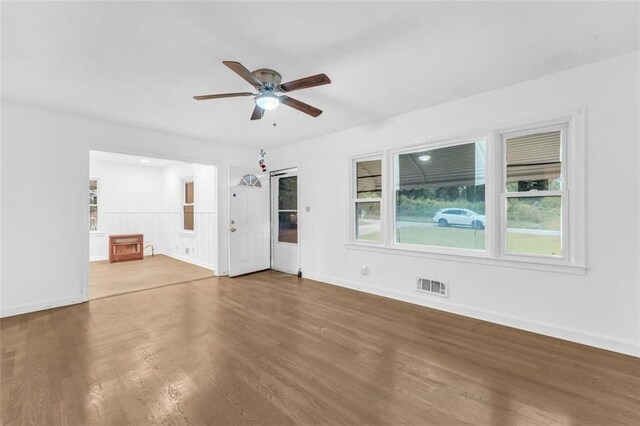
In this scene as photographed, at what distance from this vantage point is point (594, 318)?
2.58 metres

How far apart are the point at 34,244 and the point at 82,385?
2.54 m

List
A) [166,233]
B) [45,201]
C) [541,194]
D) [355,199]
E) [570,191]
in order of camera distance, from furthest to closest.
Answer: [166,233], [355,199], [45,201], [541,194], [570,191]

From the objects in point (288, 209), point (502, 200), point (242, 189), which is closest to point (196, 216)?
point (242, 189)

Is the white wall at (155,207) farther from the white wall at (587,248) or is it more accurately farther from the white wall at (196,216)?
the white wall at (587,248)

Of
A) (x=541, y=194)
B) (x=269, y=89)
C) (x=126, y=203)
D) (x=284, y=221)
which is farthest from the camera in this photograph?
(x=126, y=203)

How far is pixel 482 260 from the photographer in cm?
320

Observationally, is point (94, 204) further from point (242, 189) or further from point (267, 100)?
point (267, 100)

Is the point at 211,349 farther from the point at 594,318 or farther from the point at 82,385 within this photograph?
the point at 594,318

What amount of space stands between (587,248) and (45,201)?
6.15 meters

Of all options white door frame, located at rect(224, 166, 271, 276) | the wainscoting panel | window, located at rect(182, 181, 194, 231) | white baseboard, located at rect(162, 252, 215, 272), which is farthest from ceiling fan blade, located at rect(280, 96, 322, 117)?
window, located at rect(182, 181, 194, 231)

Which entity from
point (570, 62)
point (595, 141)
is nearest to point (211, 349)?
point (595, 141)

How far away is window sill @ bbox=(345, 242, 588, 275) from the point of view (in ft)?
8.89

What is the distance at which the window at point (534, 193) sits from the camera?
2.83m

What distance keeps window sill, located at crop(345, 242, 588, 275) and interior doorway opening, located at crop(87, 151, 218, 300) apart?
322 centimetres
